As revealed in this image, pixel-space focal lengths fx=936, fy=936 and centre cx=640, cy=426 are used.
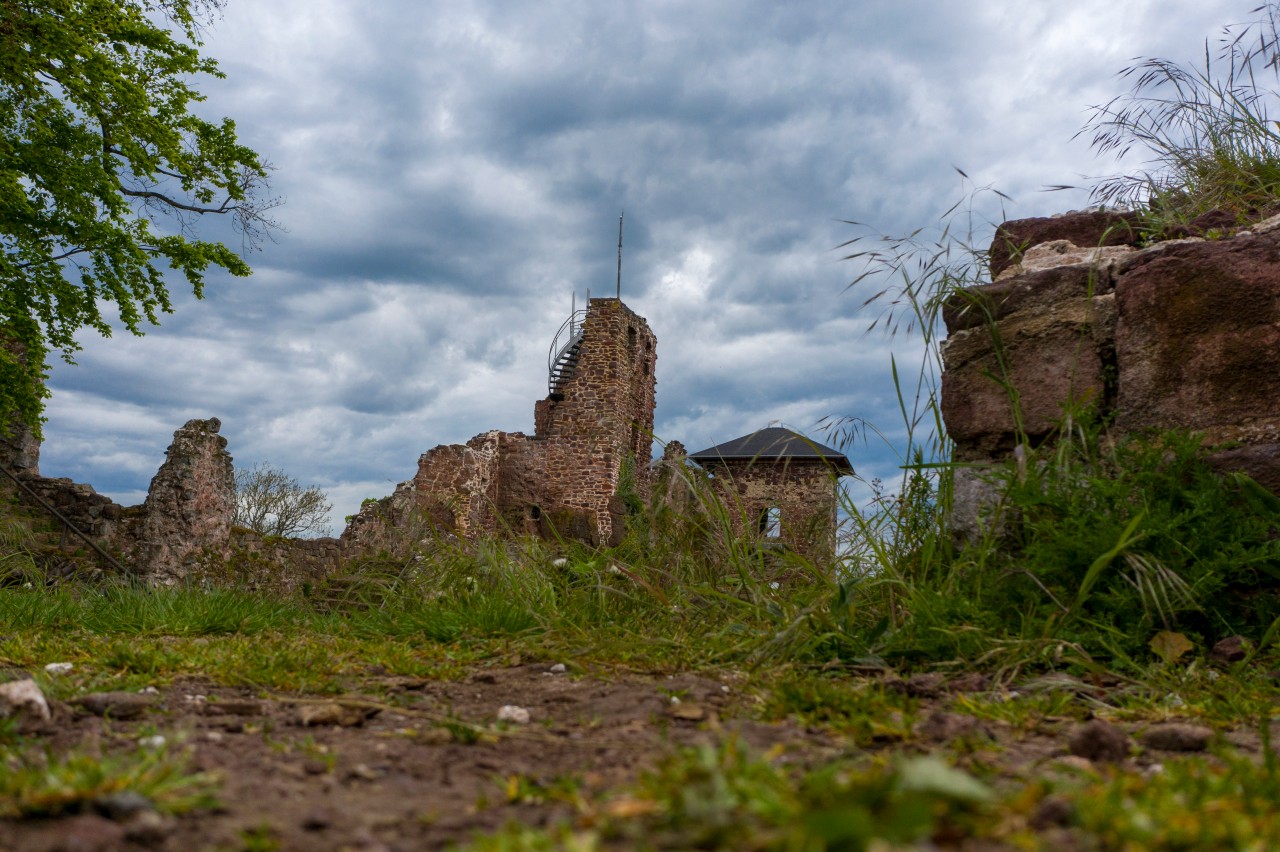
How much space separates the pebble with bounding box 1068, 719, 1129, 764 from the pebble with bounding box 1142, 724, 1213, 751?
0.70ft

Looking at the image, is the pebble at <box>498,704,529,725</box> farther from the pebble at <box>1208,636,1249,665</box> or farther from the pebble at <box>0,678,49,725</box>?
the pebble at <box>1208,636,1249,665</box>

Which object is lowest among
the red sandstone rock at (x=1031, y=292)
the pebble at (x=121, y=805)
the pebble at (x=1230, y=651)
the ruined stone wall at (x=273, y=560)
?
the pebble at (x=121, y=805)

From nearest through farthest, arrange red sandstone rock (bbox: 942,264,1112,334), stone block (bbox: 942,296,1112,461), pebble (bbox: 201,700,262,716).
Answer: pebble (bbox: 201,700,262,716)
stone block (bbox: 942,296,1112,461)
red sandstone rock (bbox: 942,264,1112,334)

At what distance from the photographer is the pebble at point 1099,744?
5.98ft

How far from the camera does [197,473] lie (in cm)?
1138

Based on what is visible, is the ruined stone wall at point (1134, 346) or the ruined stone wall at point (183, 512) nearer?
the ruined stone wall at point (1134, 346)

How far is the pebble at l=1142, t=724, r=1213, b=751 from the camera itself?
1.99 m

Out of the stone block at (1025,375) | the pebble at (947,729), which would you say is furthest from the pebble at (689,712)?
the stone block at (1025,375)

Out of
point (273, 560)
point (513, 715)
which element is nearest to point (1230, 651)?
point (513, 715)

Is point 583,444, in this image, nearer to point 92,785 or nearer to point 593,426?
point 593,426

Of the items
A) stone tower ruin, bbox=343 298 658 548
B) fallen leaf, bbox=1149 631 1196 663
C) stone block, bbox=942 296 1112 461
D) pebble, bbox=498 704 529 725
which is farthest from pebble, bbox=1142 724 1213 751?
stone tower ruin, bbox=343 298 658 548

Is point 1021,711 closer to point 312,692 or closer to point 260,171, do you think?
point 312,692

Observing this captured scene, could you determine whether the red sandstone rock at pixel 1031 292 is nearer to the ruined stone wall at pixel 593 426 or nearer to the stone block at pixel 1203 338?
the stone block at pixel 1203 338

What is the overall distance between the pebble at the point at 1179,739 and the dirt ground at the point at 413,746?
19cm
